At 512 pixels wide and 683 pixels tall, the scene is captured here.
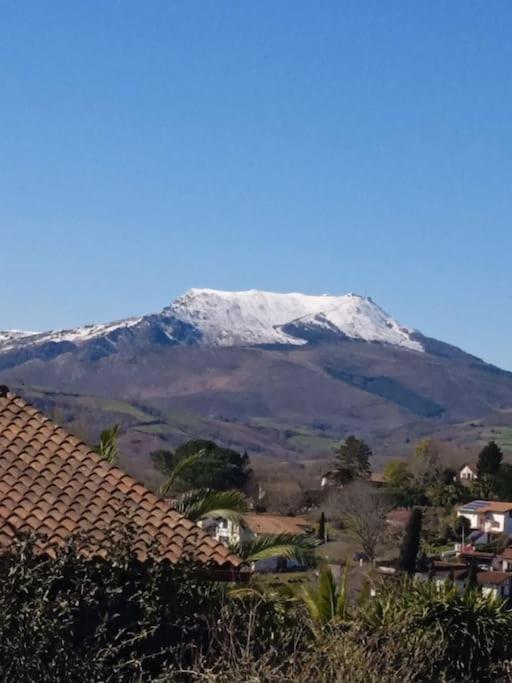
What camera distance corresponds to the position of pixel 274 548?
14500mm

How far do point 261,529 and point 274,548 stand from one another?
45.5m

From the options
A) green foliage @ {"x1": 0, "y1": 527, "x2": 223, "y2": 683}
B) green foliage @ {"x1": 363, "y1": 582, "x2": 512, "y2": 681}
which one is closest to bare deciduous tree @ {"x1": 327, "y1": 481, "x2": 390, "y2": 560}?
green foliage @ {"x1": 363, "y1": 582, "x2": 512, "y2": 681}

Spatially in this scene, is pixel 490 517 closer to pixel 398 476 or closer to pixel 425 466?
pixel 398 476

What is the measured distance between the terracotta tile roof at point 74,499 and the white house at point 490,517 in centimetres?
6860

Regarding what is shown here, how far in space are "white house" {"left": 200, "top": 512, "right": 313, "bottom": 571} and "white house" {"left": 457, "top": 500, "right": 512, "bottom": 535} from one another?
1036 cm

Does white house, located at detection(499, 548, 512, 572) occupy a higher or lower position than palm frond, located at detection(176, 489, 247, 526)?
lower

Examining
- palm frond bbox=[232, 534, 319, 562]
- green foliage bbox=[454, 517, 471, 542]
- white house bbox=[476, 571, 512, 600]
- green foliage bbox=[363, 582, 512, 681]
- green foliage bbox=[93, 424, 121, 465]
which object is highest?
green foliage bbox=[93, 424, 121, 465]

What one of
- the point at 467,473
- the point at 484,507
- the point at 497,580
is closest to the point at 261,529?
the point at 497,580

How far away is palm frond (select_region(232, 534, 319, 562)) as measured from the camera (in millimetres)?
14375

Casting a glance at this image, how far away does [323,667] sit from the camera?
32.1ft

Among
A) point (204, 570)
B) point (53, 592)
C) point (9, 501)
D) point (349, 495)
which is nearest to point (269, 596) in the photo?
point (204, 570)

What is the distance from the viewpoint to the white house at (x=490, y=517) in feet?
263

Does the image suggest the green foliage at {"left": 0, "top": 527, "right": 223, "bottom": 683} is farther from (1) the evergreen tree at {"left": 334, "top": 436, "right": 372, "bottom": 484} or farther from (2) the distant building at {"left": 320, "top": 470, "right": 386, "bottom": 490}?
(1) the evergreen tree at {"left": 334, "top": 436, "right": 372, "bottom": 484}

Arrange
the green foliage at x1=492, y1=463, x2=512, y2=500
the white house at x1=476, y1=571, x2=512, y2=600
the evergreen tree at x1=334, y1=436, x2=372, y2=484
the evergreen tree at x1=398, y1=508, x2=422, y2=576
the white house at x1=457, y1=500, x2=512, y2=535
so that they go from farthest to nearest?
1. the evergreen tree at x1=334, y1=436, x2=372, y2=484
2. the green foliage at x1=492, y1=463, x2=512, y2=500
3. the white house at x1=457, y1=500, x2=512, y2=535
4. the evergreen tree at x1=398, y1=508, x2=422, y2=576
5. the white house at x1=476, y1=571, x2=512, y2=600
